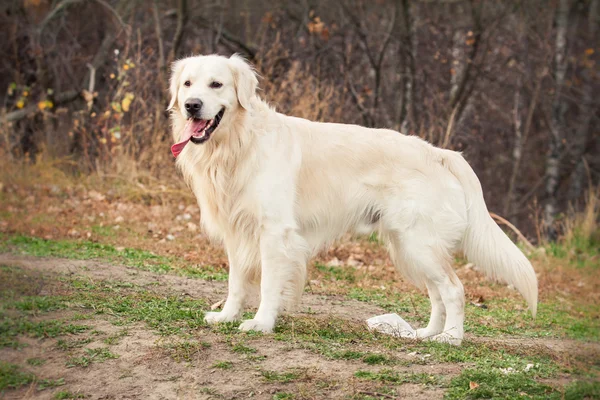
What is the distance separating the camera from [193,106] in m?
4.40

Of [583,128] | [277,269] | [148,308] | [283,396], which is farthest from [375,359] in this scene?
[583,128]

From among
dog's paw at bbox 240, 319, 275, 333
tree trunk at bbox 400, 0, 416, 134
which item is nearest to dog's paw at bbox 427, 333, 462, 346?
dog's paw at bbox 240, 319, 275, 333

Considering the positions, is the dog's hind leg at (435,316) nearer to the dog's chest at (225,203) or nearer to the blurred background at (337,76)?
the dog's chest at (225,203)

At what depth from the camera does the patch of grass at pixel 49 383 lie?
11.4 ft

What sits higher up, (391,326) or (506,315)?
(391,326)

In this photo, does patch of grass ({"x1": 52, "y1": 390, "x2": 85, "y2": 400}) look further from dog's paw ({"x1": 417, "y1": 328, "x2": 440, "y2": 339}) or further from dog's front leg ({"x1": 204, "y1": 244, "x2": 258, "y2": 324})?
dog's paw ({"x1": 417, "y1": 328, "x2": 440, "y2": 339})

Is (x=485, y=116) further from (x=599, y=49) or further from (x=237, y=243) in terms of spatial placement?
(x=237, y=243)

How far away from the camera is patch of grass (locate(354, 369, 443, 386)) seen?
3.52m

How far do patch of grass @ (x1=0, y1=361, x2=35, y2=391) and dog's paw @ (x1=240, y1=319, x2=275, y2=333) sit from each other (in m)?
1.27

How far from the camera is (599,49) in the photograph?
53.9ft

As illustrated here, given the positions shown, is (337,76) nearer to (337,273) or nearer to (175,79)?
(337,273)

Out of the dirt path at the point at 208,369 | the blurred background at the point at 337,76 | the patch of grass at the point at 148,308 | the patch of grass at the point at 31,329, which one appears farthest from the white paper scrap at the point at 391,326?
the blurred background at the point at 337,76

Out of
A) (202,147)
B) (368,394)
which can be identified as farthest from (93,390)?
(202,147)

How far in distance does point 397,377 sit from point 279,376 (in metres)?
0.58
